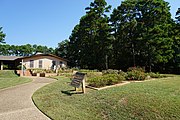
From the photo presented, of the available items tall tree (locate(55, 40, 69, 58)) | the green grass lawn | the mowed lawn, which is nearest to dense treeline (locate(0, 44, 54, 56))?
tall tree (locate(55, 40, 69, 58))

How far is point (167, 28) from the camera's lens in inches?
1093

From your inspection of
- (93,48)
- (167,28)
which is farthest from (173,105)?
(93,48)

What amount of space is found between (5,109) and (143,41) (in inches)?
977

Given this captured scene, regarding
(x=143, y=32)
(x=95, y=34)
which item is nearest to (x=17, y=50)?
(x=95, y=34)

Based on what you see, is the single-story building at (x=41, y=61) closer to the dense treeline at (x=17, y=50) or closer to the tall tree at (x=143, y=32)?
the tall tree at (x=143, y=32)

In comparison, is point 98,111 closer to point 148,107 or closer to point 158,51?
point 148,107

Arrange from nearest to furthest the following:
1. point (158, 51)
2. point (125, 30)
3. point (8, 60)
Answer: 1. point (158, 51)
2. point (125, 30)
3. point (8, 60)

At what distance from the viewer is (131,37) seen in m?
32.4

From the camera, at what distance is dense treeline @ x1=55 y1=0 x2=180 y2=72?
90.4ft

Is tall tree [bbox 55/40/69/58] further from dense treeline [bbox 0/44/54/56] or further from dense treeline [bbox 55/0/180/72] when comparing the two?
dense treeline [bbox 0/44/54/56]

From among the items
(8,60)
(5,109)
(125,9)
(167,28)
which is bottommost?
(5,109)

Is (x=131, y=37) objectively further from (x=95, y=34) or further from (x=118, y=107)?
(x=118, y=107)

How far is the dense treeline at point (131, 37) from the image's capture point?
27.5 metres

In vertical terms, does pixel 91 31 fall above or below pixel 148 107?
above
